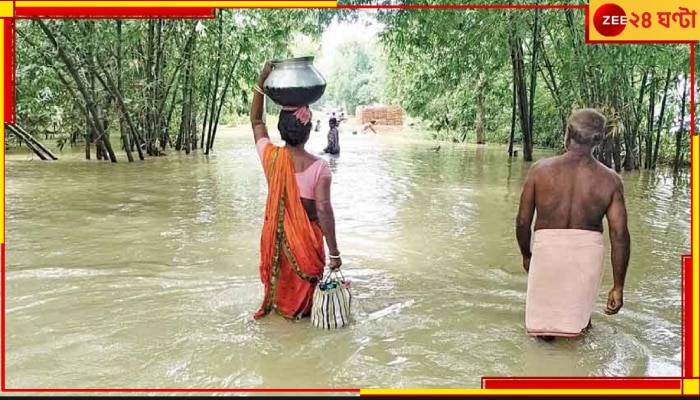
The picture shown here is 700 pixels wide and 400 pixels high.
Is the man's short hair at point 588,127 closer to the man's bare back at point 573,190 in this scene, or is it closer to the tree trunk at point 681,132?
the man's bare back at point 573,190

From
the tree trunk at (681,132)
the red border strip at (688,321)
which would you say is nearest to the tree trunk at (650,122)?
the tree trunk at (681,132)

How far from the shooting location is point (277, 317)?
3770mm

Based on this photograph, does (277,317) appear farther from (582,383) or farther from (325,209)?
(582,383)

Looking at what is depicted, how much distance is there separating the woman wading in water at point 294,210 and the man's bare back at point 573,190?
1.06m

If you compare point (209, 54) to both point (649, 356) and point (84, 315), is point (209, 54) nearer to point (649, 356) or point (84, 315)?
point (84, 315)

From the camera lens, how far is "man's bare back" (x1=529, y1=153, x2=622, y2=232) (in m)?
3.22

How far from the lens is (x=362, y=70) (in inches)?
1763

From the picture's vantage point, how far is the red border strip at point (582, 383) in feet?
9.16

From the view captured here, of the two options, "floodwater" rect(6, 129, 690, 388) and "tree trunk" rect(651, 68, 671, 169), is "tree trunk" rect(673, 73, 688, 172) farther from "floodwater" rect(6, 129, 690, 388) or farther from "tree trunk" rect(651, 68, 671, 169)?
"floodwater" rect(6, 129, 690, 388)

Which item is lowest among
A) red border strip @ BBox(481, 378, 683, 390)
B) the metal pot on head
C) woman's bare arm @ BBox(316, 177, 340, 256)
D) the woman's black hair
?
red border strip @ BBox(481, 378, 683, 390)

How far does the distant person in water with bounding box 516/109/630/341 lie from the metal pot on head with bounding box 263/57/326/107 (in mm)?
1172

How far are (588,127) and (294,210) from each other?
1.48 metres

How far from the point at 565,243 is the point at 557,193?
0.24 m

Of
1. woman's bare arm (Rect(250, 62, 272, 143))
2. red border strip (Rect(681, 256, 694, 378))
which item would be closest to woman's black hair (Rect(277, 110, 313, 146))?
woman's bare arm (Rect(250, 62, 272, 143))
